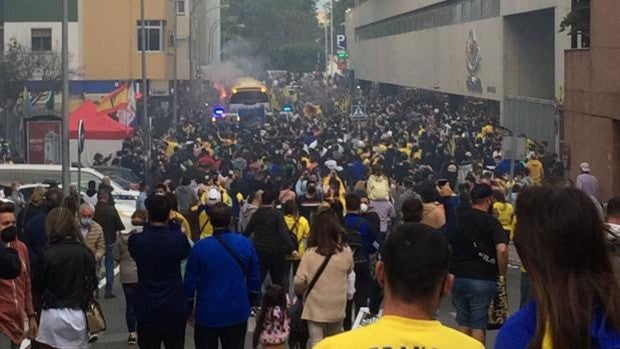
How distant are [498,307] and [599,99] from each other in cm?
2008

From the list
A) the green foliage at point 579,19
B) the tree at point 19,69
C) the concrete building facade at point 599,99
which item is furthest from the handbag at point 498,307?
the tree at point 19,69

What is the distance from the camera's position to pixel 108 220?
58.5 feet

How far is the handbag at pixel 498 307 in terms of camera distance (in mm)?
10930

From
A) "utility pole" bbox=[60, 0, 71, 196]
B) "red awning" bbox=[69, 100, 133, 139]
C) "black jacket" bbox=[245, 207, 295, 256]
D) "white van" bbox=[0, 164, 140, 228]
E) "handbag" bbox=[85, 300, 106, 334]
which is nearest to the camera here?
"handbag" bbox=[85, 300, 106, 334]

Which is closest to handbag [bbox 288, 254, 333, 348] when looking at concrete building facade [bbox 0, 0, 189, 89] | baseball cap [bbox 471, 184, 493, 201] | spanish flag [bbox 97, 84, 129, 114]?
baseball cap [bbox 471, 184, 493, 201]

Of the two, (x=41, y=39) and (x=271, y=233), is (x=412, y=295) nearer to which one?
(x=271, y=233)

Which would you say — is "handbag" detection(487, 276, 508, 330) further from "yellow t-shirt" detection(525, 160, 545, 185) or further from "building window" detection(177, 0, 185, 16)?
"building window" detection(177, 0, 185, 16)

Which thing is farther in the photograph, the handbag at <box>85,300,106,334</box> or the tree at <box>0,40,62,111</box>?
the tree at <box>0,40,62,111</box>

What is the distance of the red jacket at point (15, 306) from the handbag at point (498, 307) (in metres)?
3.52

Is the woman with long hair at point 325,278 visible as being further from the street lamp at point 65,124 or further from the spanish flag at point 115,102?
the spanish flag at point 115,102

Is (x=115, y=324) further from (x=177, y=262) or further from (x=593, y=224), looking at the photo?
(x=593, y=224)

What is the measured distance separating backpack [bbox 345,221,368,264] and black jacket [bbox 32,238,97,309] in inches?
171

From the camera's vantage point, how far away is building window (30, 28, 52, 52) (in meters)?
59.0

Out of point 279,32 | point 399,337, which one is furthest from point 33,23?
point 279,32
